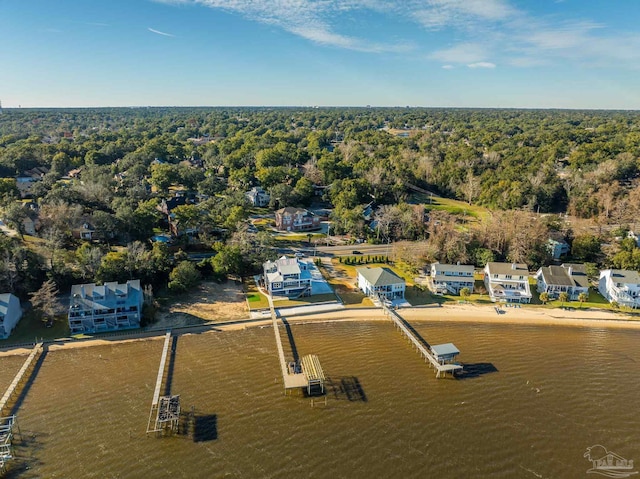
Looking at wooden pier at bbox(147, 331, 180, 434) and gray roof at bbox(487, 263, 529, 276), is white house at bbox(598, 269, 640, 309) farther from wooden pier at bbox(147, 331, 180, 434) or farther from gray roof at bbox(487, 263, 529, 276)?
wooden pier at bbox(147, 331, 180, 434)

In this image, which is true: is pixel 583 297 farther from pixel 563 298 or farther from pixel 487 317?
pixel 487 317

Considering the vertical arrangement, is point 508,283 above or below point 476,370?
above

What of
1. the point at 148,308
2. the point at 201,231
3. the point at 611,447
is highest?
the point at 201,231

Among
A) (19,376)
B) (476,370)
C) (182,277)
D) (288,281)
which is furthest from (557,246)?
(19,376)

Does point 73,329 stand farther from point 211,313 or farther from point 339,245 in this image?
point 339,245

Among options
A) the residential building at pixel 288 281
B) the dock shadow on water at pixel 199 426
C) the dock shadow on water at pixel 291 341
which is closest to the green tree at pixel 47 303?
the dock shadow on water at pixel 199 426

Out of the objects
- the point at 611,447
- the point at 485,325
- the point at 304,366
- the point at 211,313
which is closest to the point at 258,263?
the point at 211,313

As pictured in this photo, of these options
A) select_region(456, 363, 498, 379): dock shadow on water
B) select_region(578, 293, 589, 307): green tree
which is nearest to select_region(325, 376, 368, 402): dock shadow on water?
select_region(456, 363, 498, 379): dock shadow on water
